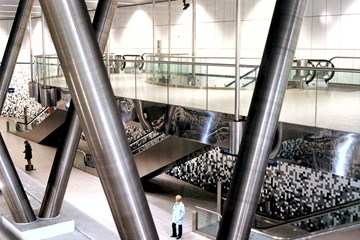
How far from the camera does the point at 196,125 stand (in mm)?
15148

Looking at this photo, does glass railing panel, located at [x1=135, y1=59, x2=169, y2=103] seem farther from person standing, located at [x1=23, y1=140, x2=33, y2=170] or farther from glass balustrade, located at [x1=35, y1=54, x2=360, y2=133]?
person standing, located at [x1=23, y1=140, x2=33, y2=170]

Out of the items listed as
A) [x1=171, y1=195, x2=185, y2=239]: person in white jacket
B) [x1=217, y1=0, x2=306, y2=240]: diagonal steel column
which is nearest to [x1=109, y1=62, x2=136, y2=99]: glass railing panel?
[x1=171, y1=195, x2=185, y2=239]: person in white jacket

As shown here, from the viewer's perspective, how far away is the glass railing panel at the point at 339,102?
442 inches

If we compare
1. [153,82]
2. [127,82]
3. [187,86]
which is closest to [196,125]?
[187,86]

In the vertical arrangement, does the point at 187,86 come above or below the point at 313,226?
above

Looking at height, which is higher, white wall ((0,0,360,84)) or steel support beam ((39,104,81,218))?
white wall ((0,0,360,84))

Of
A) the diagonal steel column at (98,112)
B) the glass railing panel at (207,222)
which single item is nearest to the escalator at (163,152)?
the glass railing panel at (207,222)

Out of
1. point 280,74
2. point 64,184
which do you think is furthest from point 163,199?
point 280,74

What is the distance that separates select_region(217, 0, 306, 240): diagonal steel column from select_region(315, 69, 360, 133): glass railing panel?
6.66 metres

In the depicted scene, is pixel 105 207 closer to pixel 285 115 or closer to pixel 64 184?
pixel 285 115

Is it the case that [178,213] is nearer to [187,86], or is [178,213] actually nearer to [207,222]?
[207,222]

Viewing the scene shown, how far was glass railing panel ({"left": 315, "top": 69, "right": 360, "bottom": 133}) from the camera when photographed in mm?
11219

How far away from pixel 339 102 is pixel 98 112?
30.4 feet

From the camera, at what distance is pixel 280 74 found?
476cm
